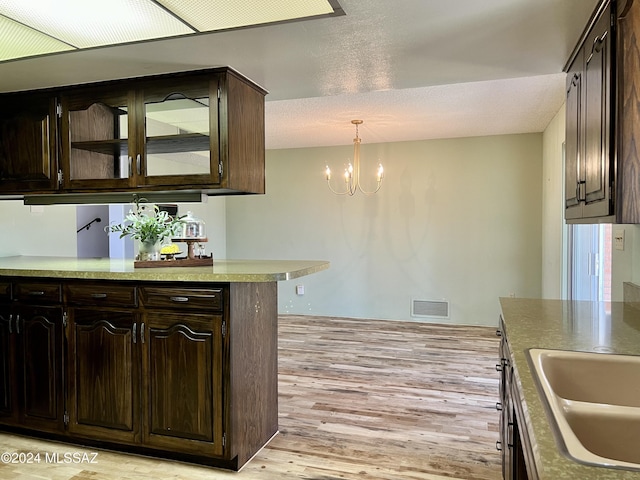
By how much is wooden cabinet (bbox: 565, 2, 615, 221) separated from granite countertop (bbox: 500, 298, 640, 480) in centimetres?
43

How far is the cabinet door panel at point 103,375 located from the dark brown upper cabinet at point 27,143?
101cm

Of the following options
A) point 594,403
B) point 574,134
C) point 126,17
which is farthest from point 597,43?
point 126,17

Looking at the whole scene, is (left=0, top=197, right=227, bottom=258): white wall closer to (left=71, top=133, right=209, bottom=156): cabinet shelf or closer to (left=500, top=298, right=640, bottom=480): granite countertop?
(left=71, top=133, right=209, bottom=156): cabinet shelf

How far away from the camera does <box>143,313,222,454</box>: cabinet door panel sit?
2263mm

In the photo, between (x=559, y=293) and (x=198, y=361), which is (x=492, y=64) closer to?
(x=198, y=361)

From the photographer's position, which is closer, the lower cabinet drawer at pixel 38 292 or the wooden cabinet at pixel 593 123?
the wooden cabinet at pixel 593 123

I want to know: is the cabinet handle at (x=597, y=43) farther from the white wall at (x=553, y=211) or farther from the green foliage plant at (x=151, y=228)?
the white wall at (x=553, y=211)

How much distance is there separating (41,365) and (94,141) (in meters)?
1.36

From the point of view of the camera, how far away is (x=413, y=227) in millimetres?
5969

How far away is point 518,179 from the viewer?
5586 mm

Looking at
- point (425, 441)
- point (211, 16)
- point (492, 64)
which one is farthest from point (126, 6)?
point (425, 441)

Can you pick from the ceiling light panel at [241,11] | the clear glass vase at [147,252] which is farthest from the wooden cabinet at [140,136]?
the ceiling light panel at [241,11]

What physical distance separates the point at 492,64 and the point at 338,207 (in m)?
3.90

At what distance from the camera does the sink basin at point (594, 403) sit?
2.94 ft
